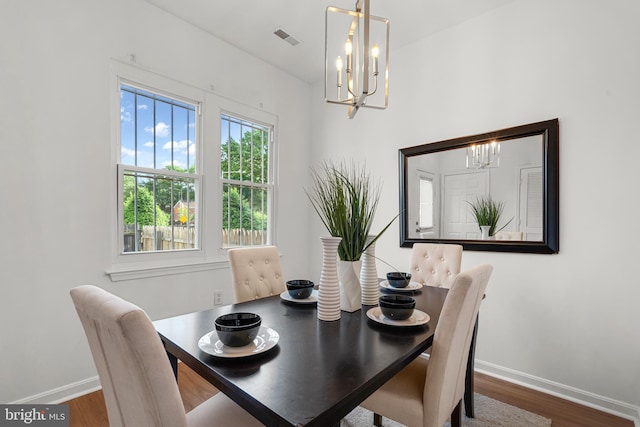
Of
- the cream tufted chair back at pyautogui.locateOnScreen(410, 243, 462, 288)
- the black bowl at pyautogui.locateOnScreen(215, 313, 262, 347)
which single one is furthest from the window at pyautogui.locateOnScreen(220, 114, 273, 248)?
the black bowl at pyautogui.locateOnScreen(215, 313, 262, 347)

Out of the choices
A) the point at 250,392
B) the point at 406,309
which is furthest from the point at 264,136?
the point at 250,392

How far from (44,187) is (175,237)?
3.13ft

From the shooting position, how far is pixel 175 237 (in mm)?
2697

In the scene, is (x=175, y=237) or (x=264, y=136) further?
(x=264, y=136)

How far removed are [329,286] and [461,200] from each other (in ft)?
5.94

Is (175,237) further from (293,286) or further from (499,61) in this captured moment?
(499,61)

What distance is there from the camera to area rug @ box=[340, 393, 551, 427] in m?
1.83

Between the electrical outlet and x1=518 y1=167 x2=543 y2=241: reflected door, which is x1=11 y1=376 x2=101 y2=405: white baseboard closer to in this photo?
the electrical outlet

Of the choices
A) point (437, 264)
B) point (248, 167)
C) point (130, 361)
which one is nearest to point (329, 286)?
point (130, 361)

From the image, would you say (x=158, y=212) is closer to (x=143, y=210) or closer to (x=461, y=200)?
(x=143, y=210)

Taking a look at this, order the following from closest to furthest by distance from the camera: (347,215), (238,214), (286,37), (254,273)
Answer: (347,215)
(254,273)
(286,37)
(238,214)

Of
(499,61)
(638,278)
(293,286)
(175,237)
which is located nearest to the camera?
(293,286)

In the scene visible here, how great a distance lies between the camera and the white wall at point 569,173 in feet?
6.43

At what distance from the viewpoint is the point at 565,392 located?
213cm
